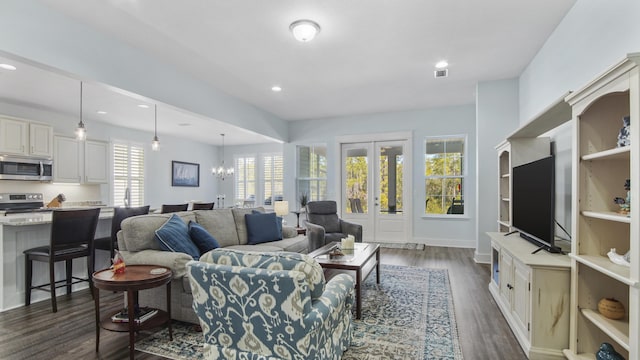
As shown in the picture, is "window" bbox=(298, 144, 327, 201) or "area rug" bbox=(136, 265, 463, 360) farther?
"window" bbox=(298, 144, 327, 201)

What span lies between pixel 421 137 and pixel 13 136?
282 inches

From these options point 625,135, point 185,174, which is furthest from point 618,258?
point 185,174

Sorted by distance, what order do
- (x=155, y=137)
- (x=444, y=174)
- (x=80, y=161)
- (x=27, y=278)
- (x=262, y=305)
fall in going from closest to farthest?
(x=262, y=305)
(x=27, y=278)
(x=155, y=137)
(x=80, y=161)
(x=444, y=174)

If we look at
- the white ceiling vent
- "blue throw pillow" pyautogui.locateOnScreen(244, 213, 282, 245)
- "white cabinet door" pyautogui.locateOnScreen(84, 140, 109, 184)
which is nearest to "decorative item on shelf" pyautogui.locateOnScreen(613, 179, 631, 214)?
the white ceiling vent

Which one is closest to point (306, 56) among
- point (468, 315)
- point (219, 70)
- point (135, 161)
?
point (219, 70)

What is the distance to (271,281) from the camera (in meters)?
1.59

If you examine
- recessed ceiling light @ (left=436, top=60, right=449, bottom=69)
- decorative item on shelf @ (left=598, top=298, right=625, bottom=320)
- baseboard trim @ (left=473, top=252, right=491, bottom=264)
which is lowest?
baseboard trim @ (left=473, top=252, right=491, bottom=264)

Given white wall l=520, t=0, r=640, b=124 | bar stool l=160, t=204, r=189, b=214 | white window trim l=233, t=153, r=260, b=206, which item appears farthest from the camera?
white window trim l=233, t=153, r=260, b=206

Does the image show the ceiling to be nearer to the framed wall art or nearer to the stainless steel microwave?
the stainless steel microwave

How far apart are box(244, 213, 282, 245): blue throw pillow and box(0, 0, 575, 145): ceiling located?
6.22ft

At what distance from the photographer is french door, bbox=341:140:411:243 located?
21.9ft

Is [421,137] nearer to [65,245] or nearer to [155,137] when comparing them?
[155,137]

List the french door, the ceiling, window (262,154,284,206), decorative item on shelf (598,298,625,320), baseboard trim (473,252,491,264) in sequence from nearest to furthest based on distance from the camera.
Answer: decorative item on shelf (598,298,625,320)
the ceiling
baseboard trim (473,252,491,264)
the french door
window (262,154,284,206)

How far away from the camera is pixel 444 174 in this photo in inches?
251
